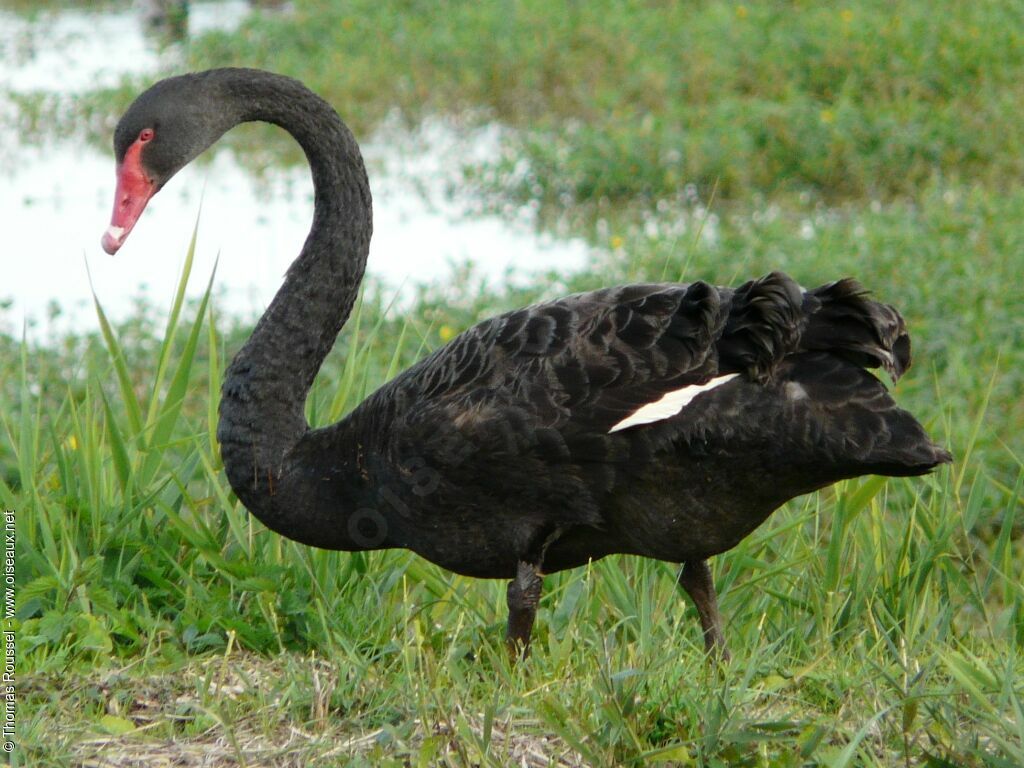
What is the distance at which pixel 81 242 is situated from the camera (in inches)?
299

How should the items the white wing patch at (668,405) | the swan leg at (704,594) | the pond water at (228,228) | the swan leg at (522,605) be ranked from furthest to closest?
the pond water at (228,228)
the swan leg at (704,594)
the swan leg at (522,605)
the white wing patch at (668,405)

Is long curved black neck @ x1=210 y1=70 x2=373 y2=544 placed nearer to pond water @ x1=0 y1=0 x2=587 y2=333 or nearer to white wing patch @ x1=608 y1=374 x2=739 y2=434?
white wing patch @ x1=608 y1=374 x2=739 y2=434

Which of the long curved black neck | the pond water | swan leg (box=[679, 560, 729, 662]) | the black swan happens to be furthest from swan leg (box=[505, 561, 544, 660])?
the pond water

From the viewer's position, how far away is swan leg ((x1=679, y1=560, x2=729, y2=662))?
3.21 m

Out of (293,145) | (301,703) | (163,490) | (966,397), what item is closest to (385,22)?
(293,145)

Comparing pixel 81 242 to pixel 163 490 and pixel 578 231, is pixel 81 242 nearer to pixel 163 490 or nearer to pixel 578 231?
pixel 578 231

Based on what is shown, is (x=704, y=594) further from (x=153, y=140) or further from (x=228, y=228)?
(x=228, y=228)

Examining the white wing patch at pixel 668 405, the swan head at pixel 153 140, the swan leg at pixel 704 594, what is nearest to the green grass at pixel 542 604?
the swan leg at pixel 704 594

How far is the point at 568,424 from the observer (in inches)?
113

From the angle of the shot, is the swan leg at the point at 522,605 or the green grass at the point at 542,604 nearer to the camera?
the green grass at the point at 542,604

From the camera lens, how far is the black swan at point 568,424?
2.80m

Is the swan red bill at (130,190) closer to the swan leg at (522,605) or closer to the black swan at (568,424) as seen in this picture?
the black swan at (568,424)

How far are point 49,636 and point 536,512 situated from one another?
1.01m

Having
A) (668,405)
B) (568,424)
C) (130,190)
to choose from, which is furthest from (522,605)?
(130,190)
